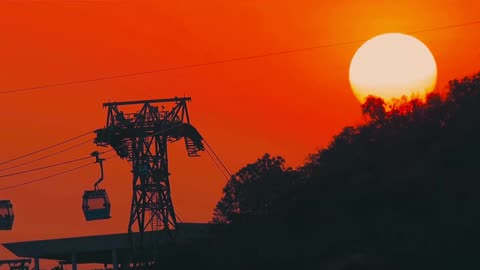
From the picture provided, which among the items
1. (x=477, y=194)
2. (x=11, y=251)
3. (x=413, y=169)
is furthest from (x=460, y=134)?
(x=11, y=251)

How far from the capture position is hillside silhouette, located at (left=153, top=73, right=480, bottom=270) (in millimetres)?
72438

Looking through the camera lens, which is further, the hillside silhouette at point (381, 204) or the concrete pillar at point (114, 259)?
the concrete pillar at point (114, 259)

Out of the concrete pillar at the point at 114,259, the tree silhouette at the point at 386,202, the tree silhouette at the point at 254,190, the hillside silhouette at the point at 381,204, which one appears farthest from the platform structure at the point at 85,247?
the tree silhouette at the point at 386,202

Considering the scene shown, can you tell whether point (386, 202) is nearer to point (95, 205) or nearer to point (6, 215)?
point (95, 205)

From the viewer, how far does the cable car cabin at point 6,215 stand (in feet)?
360

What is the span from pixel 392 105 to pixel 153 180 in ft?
69.1

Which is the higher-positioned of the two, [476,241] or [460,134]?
[460,134]

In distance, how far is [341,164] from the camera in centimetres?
9150

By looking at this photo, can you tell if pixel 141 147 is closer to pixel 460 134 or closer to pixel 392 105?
pixel 392 105

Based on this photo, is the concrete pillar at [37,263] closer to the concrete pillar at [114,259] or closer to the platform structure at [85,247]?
the platform structure at [85,247]

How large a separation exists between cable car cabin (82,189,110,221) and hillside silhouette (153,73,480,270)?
692cm

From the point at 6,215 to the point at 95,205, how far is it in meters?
7.18

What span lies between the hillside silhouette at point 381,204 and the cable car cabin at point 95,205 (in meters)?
6.92

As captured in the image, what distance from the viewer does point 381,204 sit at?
80688mm
